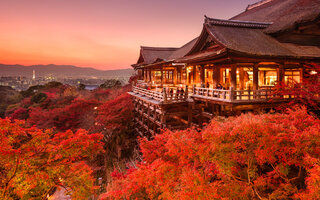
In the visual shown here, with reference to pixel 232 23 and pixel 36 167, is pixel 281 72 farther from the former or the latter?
pixel 36 167

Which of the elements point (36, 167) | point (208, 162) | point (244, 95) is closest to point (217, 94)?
point (244, 95)

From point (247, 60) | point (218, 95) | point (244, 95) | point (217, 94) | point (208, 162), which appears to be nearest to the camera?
point (208, 162)

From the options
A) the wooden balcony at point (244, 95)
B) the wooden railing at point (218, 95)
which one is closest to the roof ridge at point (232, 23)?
the wooden railing at point (218, 95)

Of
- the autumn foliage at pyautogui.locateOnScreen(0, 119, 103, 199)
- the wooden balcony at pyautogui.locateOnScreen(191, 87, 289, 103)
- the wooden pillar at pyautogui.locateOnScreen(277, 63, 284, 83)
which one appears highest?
the wooden pillar at pyautogui.locateOnScreen(277, 63, 284, 83)

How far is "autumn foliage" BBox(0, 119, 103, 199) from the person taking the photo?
7.20m

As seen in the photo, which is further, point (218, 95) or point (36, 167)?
point (218, 95)

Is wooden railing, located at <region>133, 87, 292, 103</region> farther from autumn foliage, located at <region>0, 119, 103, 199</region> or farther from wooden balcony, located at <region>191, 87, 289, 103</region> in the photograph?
autumn foliage, located at <region>0, 119, 103, 199</region>

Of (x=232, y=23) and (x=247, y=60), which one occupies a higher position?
(x=232, y=23)

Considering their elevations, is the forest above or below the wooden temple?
below

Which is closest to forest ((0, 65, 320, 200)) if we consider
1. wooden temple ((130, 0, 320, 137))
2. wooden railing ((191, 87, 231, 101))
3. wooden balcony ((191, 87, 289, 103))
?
wooden balcony ((191, 87, 289, 103))

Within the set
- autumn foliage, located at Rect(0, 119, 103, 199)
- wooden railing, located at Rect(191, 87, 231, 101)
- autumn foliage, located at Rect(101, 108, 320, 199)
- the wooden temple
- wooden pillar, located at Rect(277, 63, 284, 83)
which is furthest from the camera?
wooden pillar, located at Rect(277, 63, 284, 83)

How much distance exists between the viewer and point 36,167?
7.96 m

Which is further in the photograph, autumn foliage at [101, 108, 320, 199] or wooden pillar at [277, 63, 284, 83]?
wooden pillar at [277, 63, 284, 83]

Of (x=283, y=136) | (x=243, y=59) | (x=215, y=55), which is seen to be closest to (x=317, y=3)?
(x=243, y=59)
